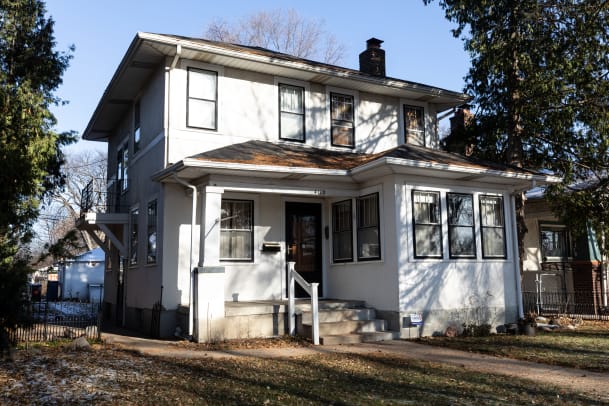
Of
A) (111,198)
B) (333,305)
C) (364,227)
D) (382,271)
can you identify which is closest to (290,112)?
(364,227)

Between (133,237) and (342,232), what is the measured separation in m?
5.65

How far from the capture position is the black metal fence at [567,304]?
50.3 feet

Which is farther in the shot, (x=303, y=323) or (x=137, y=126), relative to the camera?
(x=137, y=126)

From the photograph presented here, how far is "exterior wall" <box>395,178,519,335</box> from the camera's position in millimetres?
10913

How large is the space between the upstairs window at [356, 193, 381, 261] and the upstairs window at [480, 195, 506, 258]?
253cm

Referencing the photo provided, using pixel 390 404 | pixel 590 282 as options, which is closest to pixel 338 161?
pixel 390 404

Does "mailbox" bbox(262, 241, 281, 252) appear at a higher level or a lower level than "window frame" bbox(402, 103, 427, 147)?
lower

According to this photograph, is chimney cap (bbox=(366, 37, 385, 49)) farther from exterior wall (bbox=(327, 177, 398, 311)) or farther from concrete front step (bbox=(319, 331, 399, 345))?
concrete front step (bbox=(319, 331, 399, 345))

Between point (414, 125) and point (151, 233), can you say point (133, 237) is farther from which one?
point (414, 125)

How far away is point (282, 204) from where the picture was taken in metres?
12.5

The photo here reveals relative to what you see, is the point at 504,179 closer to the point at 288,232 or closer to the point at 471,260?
the point at 471,260

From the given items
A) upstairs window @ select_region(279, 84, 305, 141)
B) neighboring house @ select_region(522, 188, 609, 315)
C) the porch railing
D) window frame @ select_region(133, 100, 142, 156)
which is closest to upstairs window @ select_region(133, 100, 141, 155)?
window frame @ select_region(133, 100, 142, 156)

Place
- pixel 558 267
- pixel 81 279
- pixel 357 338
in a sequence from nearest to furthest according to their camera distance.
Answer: pixel 357 338 → pixel 558 267 → pixel 81 279

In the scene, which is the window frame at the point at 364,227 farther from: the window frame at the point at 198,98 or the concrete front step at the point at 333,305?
the window frame at the point at 198,98
